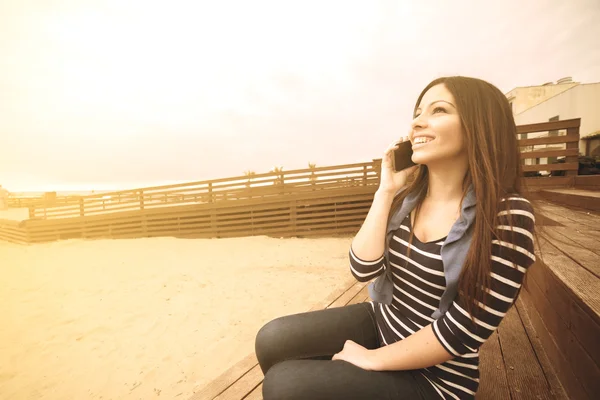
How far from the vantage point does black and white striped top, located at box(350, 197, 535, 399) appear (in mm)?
1067

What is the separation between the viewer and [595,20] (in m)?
10.0

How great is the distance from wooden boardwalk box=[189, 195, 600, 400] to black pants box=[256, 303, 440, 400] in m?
0.53

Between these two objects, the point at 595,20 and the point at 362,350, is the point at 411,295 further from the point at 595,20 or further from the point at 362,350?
the point at 595,20

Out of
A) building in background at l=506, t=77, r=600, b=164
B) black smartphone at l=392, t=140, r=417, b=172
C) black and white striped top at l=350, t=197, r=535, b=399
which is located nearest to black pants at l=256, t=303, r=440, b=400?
black and white striped top at l=350, t=197, r=535, b=399

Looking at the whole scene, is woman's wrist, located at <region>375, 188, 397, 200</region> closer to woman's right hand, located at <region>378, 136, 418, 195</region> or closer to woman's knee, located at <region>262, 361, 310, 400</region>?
woman's right hand, located at <region>378, 136, 418, 195</region>

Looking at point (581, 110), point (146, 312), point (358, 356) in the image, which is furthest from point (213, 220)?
point (581, 110)

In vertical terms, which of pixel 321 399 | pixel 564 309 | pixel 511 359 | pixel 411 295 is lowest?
pixel 511 359

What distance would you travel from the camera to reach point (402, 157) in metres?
1.55

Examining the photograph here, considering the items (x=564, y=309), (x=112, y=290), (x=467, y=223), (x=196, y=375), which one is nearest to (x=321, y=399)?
(x=467, y=223)

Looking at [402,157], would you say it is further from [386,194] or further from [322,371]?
[322,371]

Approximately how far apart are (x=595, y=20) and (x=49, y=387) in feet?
57.7

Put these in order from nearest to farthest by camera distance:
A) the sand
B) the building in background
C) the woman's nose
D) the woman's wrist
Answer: the woman's nose → the woman's wrist → the sand → the building in background

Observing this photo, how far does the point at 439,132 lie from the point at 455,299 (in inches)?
29.1

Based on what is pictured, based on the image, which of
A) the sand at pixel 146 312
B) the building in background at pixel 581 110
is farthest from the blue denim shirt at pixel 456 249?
the building in background at pixel 581 110
